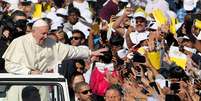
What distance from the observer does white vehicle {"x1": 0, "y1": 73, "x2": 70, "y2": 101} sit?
740cm

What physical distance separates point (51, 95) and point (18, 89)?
1.11ft

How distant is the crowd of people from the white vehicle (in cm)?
8

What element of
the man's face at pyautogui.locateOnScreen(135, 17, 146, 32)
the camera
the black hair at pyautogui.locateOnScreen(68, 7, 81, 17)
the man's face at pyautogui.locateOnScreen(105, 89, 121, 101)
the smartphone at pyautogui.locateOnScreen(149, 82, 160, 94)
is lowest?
the man's face at pyautogui.locateOnScreen(105, 89, 121, 101)

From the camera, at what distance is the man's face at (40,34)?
344 inches

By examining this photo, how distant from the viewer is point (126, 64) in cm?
1089

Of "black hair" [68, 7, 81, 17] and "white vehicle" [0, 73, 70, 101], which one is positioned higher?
"black hair" [68, 7, 81, 17]

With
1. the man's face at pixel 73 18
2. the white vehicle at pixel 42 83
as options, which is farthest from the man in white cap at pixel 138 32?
the white vehicle at pixel 42 83

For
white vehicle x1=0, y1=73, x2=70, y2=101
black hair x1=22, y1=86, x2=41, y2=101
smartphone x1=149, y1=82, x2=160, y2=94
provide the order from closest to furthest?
black hair x1=22, y1=86, x2=41, y2=101
white vehicle x1=0, y1=73, x2=70, y2=101
smartphone x1=149, y1=82, x2=160, y2=94

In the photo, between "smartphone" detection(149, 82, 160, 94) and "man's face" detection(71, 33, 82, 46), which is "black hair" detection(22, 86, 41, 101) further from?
"man's face" detection(71, 33, 82, 46)

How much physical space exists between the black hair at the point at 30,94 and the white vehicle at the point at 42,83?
51 millimetres

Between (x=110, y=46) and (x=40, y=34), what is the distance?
3095 millimetres

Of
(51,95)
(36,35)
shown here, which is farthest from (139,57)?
(51,95)

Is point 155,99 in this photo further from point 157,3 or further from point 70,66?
point 157,3

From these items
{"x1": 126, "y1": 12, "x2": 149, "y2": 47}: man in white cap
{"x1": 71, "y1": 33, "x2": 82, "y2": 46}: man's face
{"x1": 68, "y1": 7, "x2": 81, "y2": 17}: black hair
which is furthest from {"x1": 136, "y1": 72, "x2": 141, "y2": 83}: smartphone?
{"x1": 68, "y1": 7, "x2": 81, "y2": 17}: black hair
